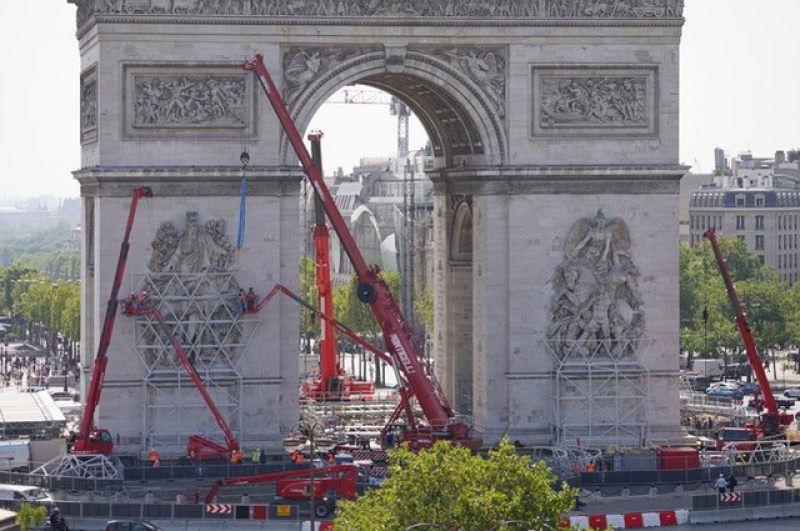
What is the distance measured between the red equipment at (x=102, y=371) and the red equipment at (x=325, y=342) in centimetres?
1972

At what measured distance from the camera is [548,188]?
72000mm

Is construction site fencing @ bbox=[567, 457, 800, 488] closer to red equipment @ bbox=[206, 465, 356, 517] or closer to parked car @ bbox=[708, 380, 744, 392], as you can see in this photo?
red equipment @ bbox=[206, 465, 356, 517]

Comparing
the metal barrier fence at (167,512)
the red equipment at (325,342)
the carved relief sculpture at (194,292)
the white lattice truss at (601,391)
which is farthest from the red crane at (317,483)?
the red equipment at (325,342)

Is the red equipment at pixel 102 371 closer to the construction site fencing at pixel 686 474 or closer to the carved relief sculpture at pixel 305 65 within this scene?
the carved relief sculpture at pixel 305 65

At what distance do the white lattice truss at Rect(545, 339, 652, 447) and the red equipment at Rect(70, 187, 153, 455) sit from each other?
38.8 ft

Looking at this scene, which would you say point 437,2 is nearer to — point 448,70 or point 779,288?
point 448,70

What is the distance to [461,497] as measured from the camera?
51406mm

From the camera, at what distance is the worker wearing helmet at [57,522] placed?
6178cm

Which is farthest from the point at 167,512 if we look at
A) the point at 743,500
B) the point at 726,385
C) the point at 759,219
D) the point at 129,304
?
the point at 759,219

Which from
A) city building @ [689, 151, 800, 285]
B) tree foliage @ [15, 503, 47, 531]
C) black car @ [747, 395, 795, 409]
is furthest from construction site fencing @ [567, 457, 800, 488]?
city building @ [689, 151, 800, 285]

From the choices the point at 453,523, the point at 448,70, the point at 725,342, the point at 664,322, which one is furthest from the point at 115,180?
the point at 725,342

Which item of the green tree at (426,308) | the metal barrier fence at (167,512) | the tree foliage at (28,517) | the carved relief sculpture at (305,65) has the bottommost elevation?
the metal barrier fence at (167,512)

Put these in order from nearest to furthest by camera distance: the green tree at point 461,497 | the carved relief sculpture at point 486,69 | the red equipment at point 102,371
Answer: the green tree at point 461,497 < the red equipment at point 102,371 < the carved relief sculpture at point 486,69

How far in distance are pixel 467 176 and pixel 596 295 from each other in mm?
4881
